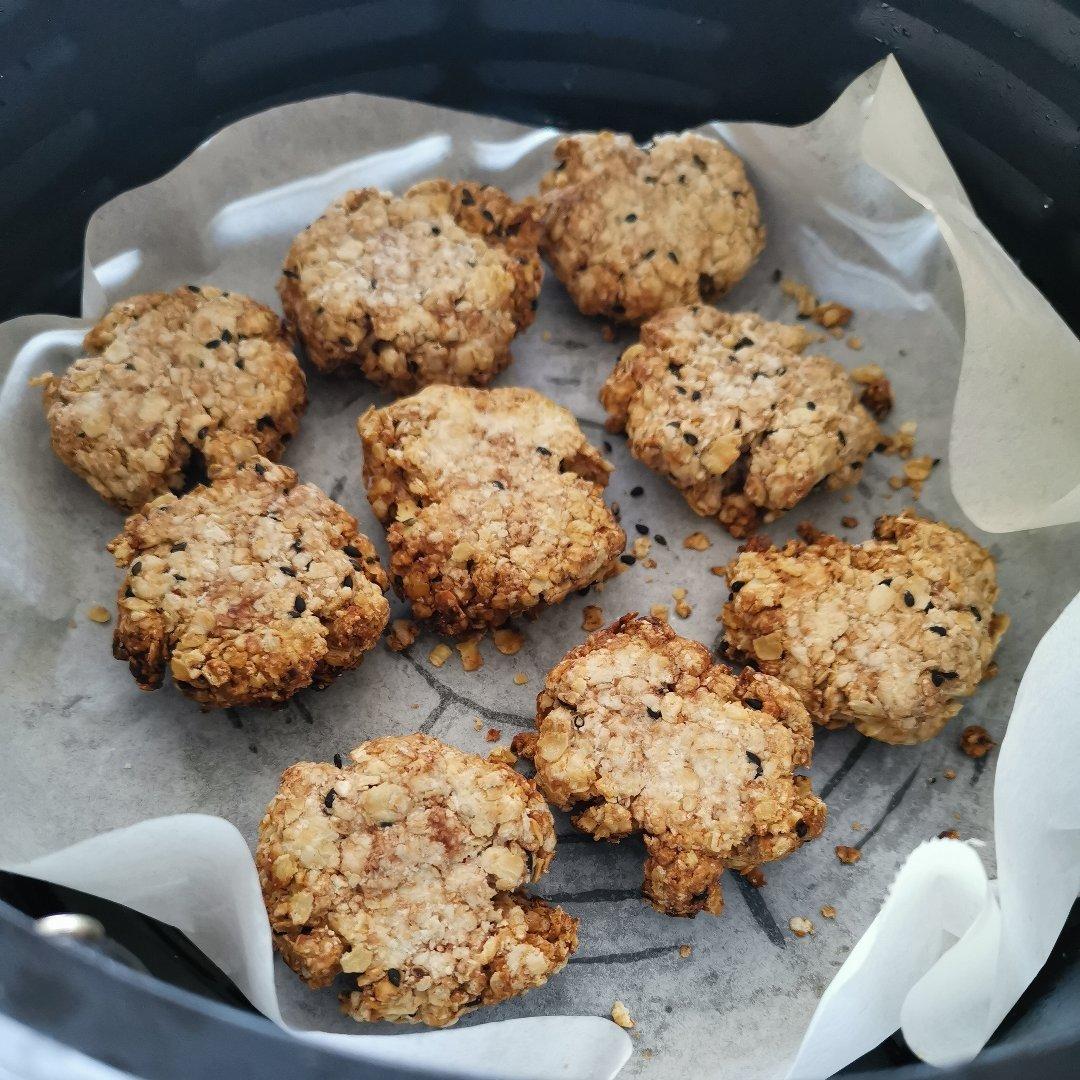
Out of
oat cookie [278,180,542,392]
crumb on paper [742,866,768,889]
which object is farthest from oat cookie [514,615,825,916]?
oat cookie [278,180,542,392]

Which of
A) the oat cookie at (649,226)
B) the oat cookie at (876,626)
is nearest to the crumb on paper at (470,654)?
the oat cookie at (876,626)

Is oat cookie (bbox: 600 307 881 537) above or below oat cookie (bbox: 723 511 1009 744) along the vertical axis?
above

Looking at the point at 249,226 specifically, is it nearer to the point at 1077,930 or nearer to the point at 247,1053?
the point at 247,1053

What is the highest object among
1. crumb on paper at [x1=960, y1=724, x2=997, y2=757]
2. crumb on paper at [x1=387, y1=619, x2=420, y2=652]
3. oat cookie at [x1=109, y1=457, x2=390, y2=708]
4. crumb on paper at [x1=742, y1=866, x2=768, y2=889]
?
oat cookie at [x1=109, y1=457, x2=390, y2=708]

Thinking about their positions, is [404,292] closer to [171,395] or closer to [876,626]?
[171,395]

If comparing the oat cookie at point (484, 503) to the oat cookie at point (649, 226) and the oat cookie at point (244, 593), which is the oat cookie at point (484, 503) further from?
the oat cookie at point (649, 226)

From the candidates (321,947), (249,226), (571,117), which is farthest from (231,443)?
(571,117)

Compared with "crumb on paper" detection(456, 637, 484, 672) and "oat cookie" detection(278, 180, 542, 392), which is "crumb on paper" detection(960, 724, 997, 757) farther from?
"oat cookie" detection(278, 180, 542, 392)
